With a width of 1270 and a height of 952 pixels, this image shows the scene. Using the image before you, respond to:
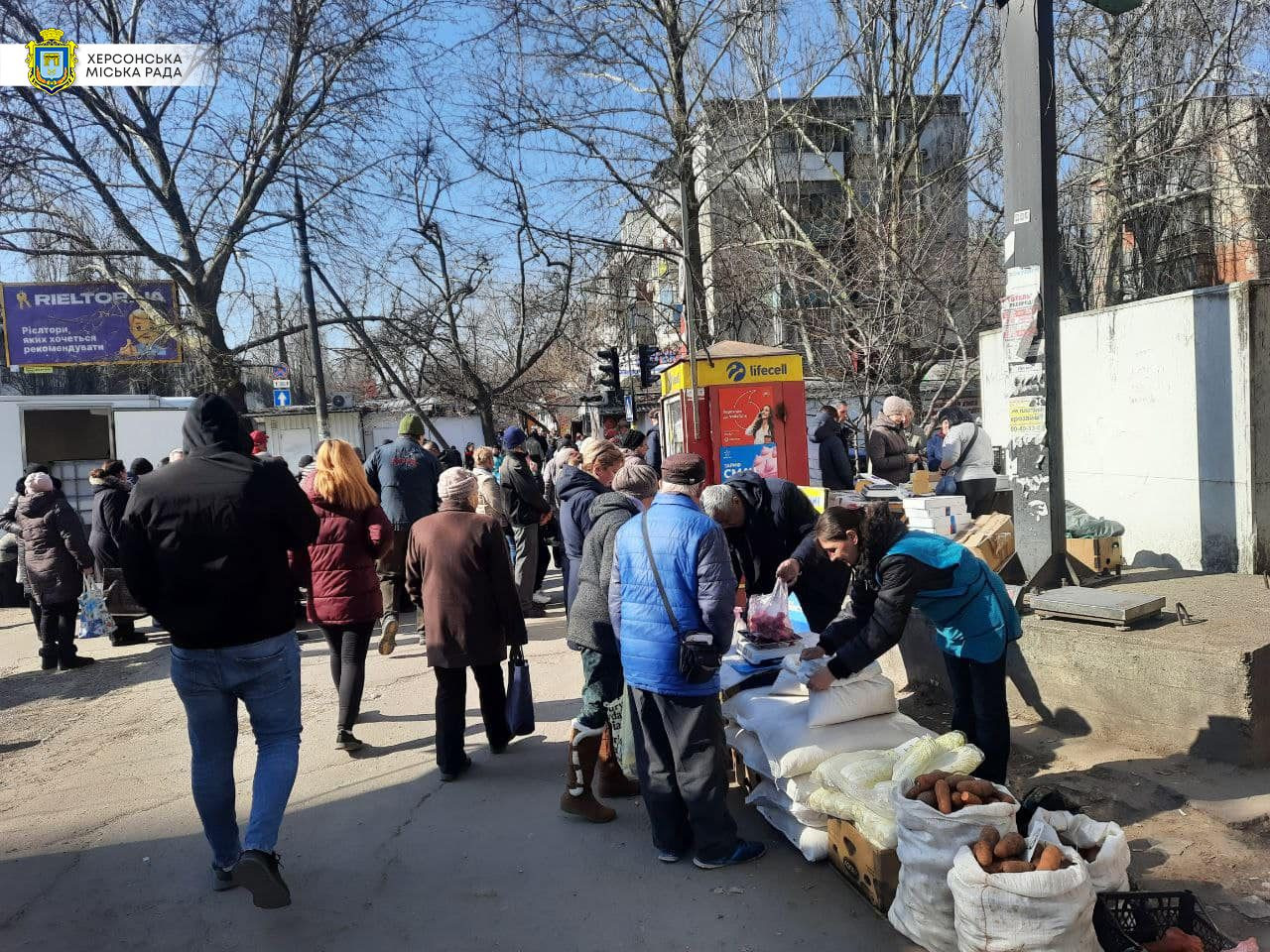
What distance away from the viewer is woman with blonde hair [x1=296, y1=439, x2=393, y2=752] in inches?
210

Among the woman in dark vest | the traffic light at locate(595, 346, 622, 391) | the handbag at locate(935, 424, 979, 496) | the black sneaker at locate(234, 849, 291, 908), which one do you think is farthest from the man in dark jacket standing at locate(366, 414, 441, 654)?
the traffic light at locate(595, 346, 622, 391)

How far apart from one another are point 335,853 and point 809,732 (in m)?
2.20

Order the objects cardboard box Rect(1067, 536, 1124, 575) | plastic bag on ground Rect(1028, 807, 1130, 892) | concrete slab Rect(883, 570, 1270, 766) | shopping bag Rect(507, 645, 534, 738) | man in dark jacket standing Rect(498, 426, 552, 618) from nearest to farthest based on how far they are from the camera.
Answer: plastic bag on ground Rect(1028, 807, 1130, 892)
concrete slab Rect(883, 570, 1270, 766)
shopping bag Rect(507, 645, 534, 738)
cardboard box Rect(1067, 536, 1124, 575)
man in dark jacket standing Rect(498, 426, 552, 618)

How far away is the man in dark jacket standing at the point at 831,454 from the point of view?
31.1ft

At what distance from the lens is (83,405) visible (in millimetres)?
14656

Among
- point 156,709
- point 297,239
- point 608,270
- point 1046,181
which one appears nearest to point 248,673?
point 156,709

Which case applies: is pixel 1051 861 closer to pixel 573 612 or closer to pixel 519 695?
pixel 573 612

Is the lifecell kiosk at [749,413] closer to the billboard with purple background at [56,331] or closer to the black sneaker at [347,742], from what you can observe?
the black sneaker at [347,742]

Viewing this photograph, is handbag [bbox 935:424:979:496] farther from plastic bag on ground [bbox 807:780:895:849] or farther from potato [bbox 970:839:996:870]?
potato [bbox 970:839:996:870]

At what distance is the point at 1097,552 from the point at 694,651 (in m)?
3.59

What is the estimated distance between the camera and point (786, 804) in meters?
3.90

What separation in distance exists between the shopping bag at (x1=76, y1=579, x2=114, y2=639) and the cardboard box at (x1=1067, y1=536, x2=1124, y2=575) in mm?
8766

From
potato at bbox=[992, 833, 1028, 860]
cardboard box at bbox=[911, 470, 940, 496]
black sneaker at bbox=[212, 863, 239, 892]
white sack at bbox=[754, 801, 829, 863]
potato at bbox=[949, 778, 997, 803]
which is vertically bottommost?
black sneaker at bbox=[212, 863, 239, 892]

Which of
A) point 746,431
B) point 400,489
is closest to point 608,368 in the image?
point 746,431
